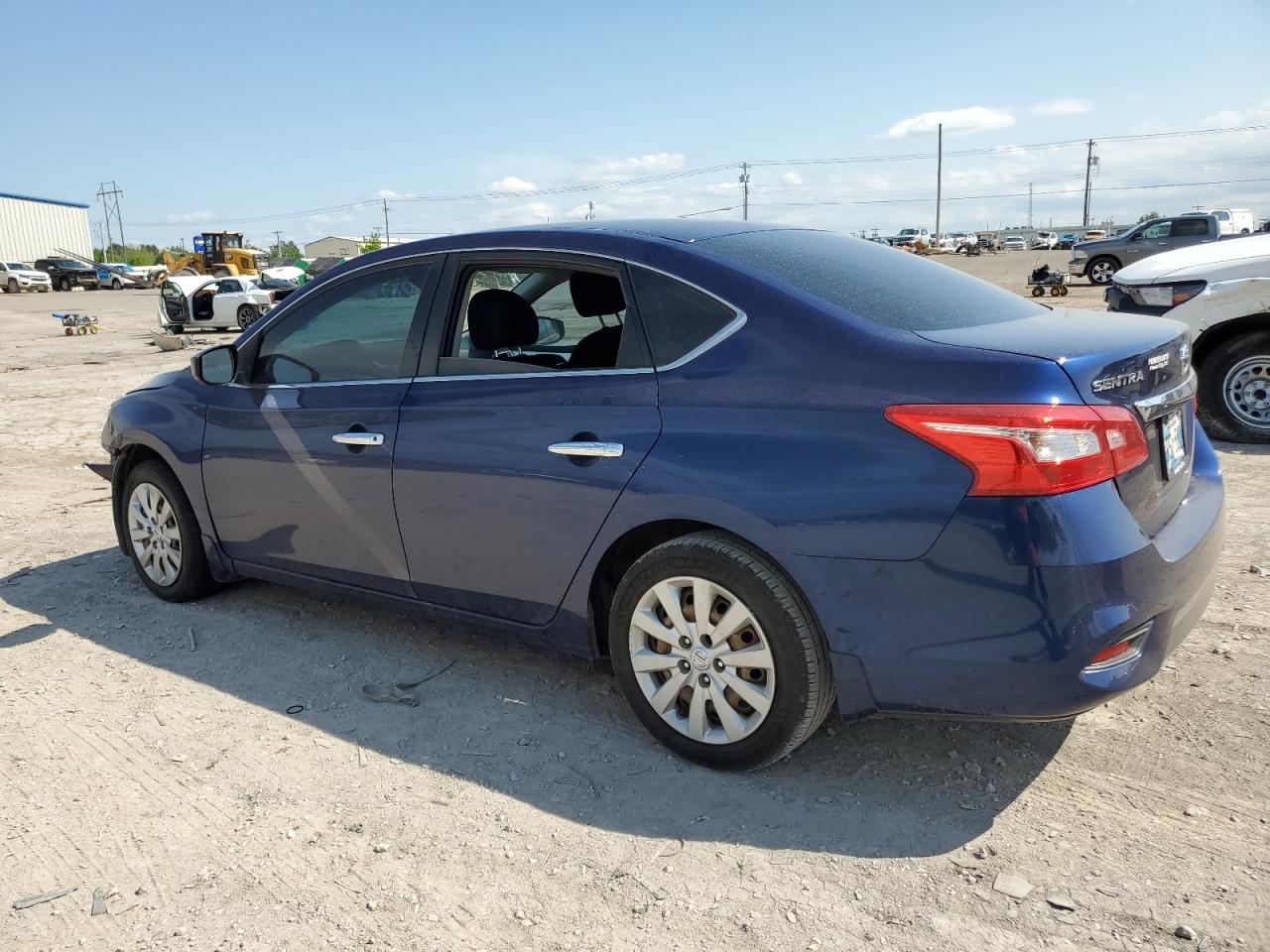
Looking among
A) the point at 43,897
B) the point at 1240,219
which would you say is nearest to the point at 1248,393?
the point at 43,897

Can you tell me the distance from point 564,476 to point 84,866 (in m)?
1.78

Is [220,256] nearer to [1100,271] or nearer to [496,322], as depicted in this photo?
[1100,271]

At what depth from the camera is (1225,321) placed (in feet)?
23.8

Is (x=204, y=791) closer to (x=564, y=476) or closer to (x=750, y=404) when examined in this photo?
(x=564, y=476)

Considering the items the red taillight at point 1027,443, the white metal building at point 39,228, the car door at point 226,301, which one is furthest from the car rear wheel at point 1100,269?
the white metal building at point 39,228

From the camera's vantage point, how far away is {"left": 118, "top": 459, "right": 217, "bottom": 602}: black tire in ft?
15.4

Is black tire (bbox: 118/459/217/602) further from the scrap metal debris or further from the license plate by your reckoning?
the license plate

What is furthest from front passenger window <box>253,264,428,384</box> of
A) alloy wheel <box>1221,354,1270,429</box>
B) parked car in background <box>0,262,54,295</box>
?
parked car in background <box>0,262,54,295</box>

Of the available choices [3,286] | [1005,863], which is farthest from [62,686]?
[3,286]

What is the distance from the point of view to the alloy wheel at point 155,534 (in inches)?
189

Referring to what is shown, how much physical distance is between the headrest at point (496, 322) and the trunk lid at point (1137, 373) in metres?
1.57

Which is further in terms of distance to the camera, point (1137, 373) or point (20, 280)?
point (20, 280)

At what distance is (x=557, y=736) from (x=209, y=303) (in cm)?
2353

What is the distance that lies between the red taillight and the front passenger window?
2.07 metres
